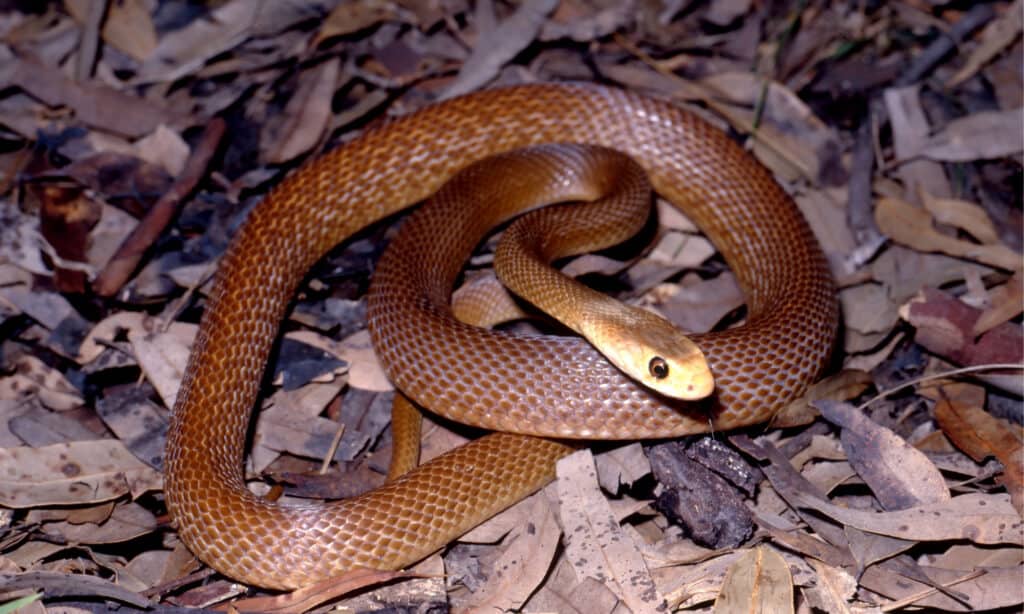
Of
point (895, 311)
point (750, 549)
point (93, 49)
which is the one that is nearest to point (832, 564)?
point (750, 549)

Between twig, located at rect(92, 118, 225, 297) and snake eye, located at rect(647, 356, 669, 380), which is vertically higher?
twig, located at rect(92, 118, 225, 297)

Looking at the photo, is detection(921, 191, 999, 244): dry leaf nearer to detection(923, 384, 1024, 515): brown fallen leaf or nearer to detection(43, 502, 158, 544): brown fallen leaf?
detection(923, 384, 1024, 515): brown fallen leaf

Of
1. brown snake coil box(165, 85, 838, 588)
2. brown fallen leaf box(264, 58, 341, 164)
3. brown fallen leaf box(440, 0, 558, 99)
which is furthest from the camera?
brown fallen leaf box(440, 0, 558, 99)

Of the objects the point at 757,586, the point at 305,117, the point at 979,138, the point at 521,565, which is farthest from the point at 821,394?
the point at 305,117

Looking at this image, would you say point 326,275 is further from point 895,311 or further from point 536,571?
point 895,311

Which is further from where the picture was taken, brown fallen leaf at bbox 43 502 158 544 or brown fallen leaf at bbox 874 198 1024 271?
brown fallen leaf at bbox 874 198 1024 271

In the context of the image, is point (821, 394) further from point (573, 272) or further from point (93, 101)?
point (93, 101)

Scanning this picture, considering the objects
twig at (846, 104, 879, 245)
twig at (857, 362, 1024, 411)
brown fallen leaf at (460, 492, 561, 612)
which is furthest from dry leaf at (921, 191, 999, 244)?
brown fallen leaf at (460, 492, 561, 612)
